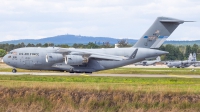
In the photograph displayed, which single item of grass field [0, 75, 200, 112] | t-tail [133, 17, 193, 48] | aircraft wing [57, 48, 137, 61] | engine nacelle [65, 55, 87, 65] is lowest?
grass field [0, 75, 200, 112]

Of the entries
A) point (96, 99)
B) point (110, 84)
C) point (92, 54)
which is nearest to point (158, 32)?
point (92, 54)

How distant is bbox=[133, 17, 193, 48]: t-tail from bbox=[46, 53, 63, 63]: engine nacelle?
30.9 feet

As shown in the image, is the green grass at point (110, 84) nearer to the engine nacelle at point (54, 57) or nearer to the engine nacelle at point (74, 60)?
the engine nacelle at point (74, 60)

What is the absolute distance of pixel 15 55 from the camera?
57406 mm

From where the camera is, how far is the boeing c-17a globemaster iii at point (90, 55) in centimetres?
5644

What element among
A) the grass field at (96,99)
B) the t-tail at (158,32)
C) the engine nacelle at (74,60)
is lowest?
the grass field at (96,99)

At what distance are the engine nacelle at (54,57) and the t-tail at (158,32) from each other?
943 cm

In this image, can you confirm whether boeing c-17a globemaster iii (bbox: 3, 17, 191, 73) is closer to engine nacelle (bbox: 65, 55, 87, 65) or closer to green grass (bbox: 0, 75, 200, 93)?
engine nacelle (bbox: 65, 55, 87, 65)

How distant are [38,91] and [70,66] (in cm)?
2643

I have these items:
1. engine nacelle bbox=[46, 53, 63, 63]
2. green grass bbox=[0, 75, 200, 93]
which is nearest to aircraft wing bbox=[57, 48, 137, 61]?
engine nacelle bbox=[46, 53, 63, 63]

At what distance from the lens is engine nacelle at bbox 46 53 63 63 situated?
2216 inches

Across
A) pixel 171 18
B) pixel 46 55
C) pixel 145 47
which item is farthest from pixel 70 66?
pixel 171 18

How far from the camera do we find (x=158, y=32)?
5812cm

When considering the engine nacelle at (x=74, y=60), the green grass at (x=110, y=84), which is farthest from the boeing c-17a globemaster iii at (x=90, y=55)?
the green grass at (x=110, y=84)
